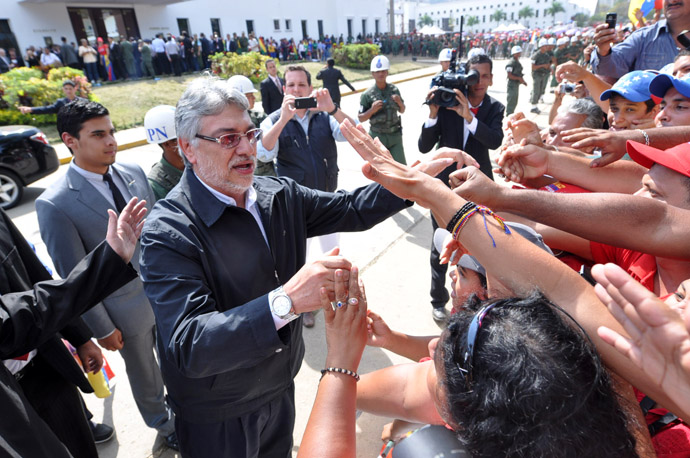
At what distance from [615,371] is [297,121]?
10.6 ft

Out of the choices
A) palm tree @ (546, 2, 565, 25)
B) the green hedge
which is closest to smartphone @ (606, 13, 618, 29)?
the green hedge

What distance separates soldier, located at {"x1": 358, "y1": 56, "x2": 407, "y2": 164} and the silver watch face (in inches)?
169

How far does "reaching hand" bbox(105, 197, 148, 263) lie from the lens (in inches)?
67.6

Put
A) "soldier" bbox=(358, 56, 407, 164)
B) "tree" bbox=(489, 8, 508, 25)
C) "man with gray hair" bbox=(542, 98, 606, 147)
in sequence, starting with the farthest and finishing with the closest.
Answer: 1. "tree" bbox=(489, 8, 508, 25)
2. "soldier" bbox=(358, 56, 407, 164)
3. "man with gray hair" bbox=(542, 98, 606, 147)

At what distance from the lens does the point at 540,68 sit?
37.0ft

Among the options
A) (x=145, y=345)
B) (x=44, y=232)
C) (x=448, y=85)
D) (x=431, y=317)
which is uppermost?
(x=448, y=85)

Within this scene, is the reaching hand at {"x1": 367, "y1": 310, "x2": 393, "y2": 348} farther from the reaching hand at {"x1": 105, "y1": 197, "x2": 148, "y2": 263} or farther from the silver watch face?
the reaching hand at {"x1": 105, "y1": 197, "x2": 148, "y2": 263}

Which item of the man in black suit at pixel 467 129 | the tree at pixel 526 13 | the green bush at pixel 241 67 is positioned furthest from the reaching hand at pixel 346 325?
the tree at pixel 526 13

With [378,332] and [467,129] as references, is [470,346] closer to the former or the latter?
[378,332]

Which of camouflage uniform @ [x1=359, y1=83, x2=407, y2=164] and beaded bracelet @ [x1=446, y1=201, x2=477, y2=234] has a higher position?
beaded bracelet @ [x1=446, y1=201, x2=477, y2=234]

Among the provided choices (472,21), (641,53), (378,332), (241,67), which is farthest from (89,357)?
(472,21)

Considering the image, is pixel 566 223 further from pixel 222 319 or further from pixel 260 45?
pixel 260 45

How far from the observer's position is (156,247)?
142cm

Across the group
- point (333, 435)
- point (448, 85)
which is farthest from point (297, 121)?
point (333, 435)
